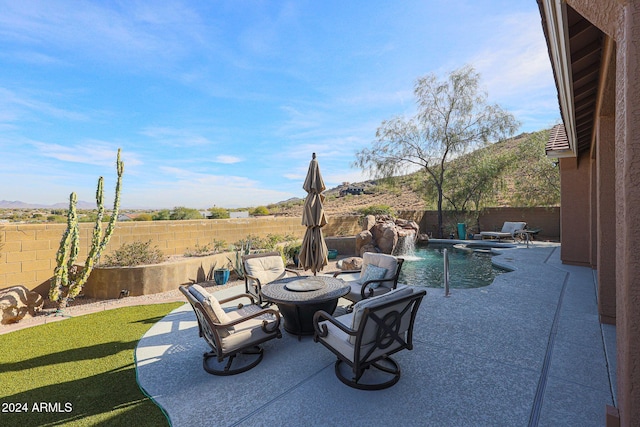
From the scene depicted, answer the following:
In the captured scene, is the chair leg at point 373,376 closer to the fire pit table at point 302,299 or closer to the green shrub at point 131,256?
the fire pit table at point 302,299

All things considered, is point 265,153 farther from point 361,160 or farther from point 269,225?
point 269,225

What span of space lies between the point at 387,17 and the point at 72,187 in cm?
881

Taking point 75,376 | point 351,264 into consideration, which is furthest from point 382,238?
point 75,376

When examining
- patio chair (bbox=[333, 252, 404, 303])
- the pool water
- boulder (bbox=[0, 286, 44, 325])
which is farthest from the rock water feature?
boulder (bbox=[0, 286, 44, 325])

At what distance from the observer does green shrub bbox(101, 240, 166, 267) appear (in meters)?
7.24

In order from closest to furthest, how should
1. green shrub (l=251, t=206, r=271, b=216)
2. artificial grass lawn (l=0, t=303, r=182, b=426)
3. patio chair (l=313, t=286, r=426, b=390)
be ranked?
artificial grass lawn (l=0, t=303, r=182, b=426) → patio chair (l=313, t=286, r=426, b=390) → green shrub (l=251, t=206, r=271, b=216)

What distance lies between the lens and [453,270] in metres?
9.64

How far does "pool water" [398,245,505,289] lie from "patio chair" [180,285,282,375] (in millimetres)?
5445

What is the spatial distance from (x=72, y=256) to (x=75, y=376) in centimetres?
389

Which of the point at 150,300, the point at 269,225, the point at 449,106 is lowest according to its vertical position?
the point at 150,300

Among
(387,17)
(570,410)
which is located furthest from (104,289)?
(387,17)

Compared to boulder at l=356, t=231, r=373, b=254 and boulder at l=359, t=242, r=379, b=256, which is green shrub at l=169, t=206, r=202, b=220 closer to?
boulder at l=356, t=231, r=373, b=254

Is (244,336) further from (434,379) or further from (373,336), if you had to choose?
(434,379)

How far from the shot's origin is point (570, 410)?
267 cm
